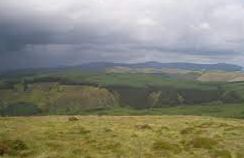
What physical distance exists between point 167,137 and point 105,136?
643 centimetres

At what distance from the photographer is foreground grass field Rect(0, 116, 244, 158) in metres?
35.7

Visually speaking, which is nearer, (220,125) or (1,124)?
(1,124)

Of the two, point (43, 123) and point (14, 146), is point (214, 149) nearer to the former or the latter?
point (14, 146)

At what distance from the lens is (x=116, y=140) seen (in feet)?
133

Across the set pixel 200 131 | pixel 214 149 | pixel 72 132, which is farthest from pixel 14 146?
pixel 200 131

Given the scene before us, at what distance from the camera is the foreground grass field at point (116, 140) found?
35.7 m

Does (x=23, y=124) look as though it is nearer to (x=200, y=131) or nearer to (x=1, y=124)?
(x=1, y=124)

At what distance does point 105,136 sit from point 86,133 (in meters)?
2.73

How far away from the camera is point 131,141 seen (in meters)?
40.4

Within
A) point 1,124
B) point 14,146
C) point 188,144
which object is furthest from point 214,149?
point 1,124

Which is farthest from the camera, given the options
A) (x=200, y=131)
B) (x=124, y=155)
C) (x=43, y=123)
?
(x=43, y=123)

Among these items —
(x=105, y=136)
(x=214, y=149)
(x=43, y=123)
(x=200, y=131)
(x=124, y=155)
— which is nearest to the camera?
(x=124, y=155)

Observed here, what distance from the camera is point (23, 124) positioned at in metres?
49.8

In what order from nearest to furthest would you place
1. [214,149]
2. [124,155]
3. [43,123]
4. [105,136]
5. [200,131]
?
[124,155] < [214,149] < [105,136] < [200,131] < [43,123]
